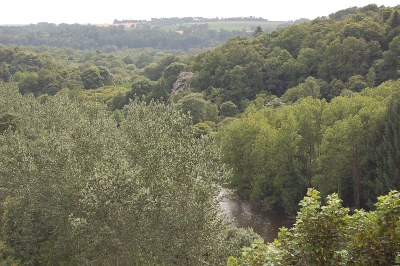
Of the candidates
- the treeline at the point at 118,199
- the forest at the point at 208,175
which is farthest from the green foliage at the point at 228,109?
the treeline at the point at 118,199

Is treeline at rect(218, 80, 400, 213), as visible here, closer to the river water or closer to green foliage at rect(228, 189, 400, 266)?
the river water

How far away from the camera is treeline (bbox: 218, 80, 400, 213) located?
40.3m

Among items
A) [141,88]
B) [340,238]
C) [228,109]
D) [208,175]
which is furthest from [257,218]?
[141,88]

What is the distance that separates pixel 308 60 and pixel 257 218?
168 ft

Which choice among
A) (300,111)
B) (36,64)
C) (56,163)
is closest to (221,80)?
(300,111)

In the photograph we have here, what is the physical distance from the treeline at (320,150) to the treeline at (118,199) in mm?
15119

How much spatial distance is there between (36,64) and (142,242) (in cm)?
15374

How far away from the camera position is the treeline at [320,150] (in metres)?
40.3

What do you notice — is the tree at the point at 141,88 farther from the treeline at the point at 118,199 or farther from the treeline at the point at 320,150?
the treeline at the point at 118,199

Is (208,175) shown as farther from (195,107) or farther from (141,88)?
(141,88)

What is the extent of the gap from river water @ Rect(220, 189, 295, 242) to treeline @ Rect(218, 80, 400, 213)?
1511 millimetres

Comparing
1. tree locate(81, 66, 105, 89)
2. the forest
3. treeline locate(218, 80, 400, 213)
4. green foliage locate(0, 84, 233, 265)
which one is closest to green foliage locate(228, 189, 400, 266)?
the forest

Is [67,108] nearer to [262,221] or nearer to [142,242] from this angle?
[262,221]

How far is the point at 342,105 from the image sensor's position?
154 feet
